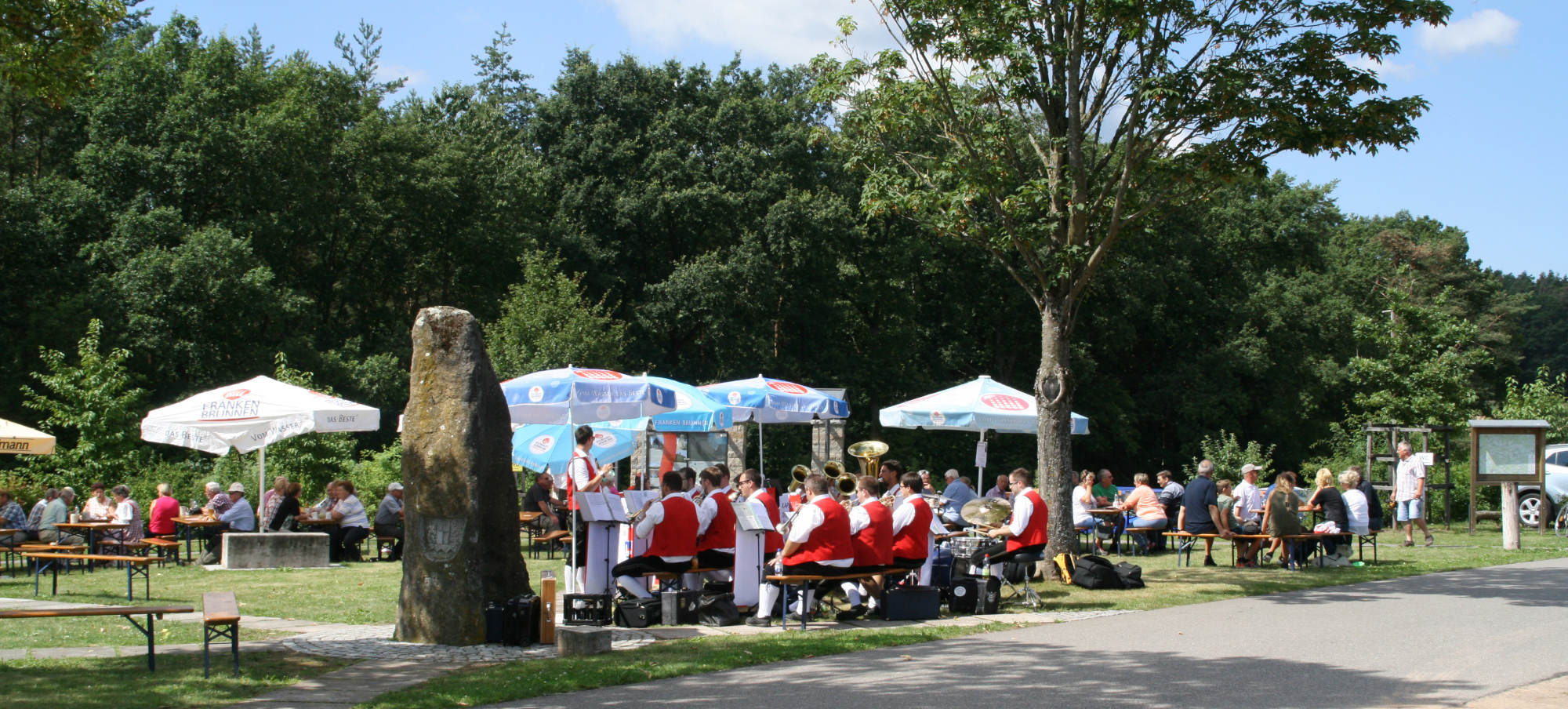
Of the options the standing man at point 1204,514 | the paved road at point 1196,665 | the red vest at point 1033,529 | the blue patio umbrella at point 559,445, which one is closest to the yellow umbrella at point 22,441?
the blue patio umbrella at point 559,445

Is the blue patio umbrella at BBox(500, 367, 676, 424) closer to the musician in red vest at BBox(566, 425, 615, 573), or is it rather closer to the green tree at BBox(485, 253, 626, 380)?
the musician in red vest at BBox(566, 425, 615, 573)

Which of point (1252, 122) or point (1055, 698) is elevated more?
point (1252, 122)

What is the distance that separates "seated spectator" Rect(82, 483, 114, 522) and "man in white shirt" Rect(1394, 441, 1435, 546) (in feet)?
63.1

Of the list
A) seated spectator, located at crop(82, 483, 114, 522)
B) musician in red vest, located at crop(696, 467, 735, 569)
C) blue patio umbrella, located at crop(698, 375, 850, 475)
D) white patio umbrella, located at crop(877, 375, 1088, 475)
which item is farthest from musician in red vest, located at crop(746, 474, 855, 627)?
seated spectator, located at crop(82, 483, 114, 522)

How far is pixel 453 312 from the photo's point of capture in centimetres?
1020

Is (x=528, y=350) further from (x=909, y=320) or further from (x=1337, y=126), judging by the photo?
(x=1337, y=126)

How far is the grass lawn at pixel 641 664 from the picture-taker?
745cm

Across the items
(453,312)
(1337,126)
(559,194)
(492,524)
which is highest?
(559,194)

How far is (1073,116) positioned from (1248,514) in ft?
22.2

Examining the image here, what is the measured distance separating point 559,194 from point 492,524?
29454mm

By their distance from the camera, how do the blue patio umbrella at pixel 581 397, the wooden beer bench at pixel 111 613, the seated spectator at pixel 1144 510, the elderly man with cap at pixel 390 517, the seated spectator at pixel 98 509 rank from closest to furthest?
the wooden beer bench at pixel 111 613
the blue patio umbrella at pixel 581 397
the seated spectator at pixel 98 509
the elderly man with cap at pixel 390 517
the seated spectator at pixel 1144 510

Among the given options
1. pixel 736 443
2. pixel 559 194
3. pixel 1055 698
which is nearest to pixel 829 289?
pixel 559 194

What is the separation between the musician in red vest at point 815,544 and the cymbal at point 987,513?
3.18m

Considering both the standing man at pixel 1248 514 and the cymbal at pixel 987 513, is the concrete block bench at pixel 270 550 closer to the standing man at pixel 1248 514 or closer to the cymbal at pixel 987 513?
the cymbal at pixel 987 513
